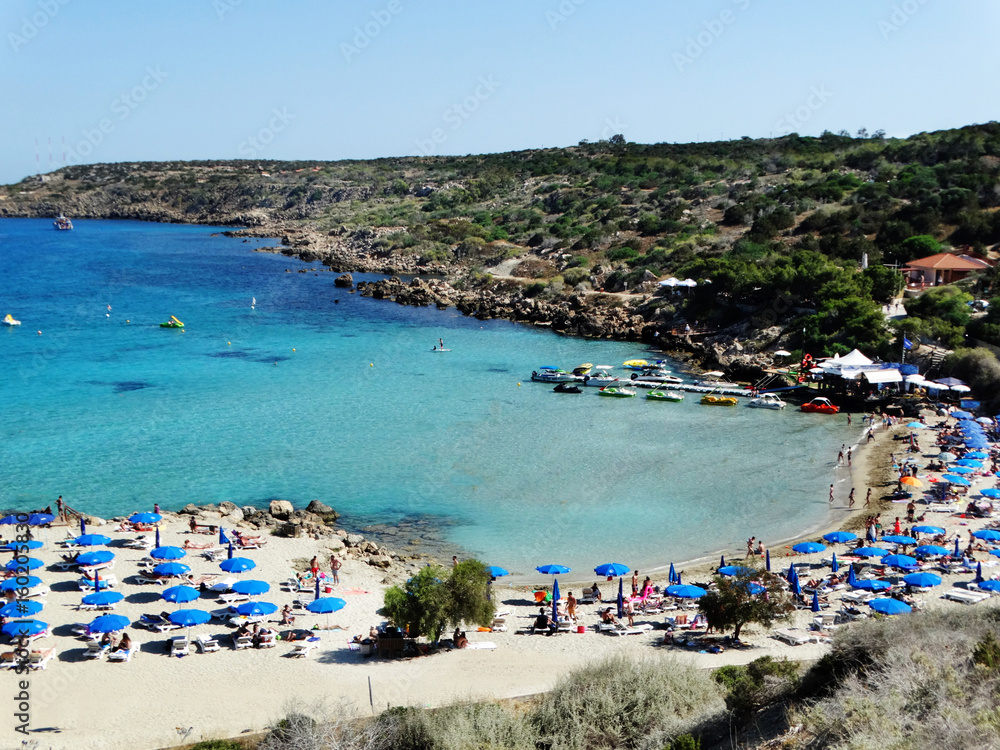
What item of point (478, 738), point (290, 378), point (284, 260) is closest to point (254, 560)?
point (478, 738)

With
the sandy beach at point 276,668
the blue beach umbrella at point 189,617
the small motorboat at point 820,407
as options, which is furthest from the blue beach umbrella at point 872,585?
the small motorboat at point 820,407

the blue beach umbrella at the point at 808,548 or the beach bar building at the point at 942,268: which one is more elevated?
the beach bar building at the point at 942,268

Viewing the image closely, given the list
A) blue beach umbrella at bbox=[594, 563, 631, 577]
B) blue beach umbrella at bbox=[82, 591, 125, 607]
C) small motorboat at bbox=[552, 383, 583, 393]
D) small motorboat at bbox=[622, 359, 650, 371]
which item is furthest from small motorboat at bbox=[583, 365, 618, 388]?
blue beach umbrella at bbox=[82, 591, 125, 607]

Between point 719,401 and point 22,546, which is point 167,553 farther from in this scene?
point 719,401

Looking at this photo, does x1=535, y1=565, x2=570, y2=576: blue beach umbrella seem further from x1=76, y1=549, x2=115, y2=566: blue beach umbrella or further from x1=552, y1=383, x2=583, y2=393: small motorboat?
x1=552, y1=383, x2=583, y2=393: small motorboat

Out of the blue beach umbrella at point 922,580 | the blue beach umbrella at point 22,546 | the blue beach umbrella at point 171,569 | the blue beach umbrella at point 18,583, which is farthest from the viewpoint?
the blue beach umbrella at point 22,546

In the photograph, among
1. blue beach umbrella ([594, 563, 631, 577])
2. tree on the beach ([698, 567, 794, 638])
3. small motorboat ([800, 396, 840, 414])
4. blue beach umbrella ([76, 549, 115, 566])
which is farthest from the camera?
small motorboat ([800, 396, 840, 414])

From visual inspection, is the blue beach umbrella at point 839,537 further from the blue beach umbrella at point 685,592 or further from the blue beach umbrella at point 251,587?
the blue beach umbrella at point 251,587
